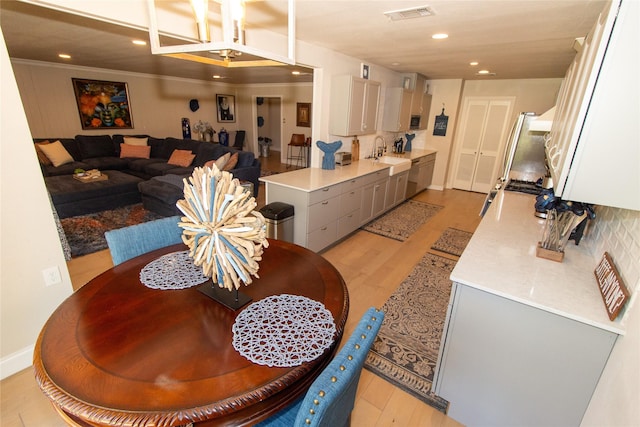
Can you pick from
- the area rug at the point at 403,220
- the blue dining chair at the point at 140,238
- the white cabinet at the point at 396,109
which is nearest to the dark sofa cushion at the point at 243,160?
the area rug at the point at 403,220

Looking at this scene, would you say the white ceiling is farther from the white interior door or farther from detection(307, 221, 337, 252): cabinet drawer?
detection(307, 221, 337, 252): cabinet drawer

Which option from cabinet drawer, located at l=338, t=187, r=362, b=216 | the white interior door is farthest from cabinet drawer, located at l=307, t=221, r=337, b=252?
the white interior door

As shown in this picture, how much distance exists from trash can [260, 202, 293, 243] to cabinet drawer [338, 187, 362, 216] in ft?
2.41

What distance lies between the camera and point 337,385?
0.74 m

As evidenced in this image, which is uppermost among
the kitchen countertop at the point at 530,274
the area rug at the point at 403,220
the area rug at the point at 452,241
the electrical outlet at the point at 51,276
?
the kitchen countertop at the point at 530,274

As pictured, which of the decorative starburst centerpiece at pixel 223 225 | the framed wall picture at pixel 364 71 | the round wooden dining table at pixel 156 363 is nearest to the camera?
the round wooden dining table at pixel 156 363

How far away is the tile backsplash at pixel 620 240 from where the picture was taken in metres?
1.22

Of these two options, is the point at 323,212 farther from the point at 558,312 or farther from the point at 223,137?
the point at 223,137

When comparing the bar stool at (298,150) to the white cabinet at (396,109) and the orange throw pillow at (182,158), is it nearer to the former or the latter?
the orange throw pillow at (182,158)

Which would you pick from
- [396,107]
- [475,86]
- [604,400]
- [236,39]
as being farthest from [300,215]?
[475,86]

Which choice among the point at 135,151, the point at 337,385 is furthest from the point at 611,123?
the point at 135,151

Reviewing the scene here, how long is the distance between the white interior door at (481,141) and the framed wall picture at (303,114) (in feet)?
13.3

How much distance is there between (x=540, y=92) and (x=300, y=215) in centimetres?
529

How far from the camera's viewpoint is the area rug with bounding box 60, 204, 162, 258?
3357mm
